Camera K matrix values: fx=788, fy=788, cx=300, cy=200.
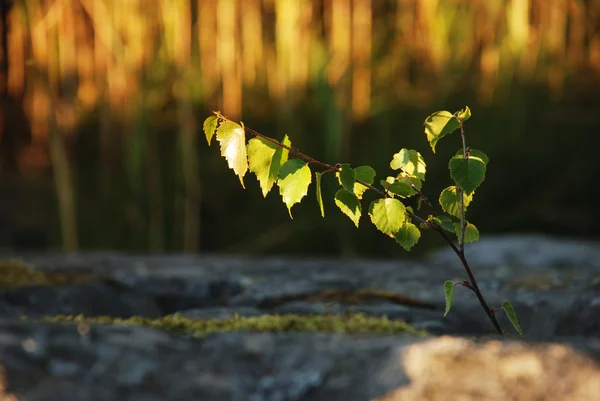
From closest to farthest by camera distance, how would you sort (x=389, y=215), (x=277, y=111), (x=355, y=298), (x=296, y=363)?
(x=296, y=363), (x=389, y=215), (x=355, y=298), (x=277, y=111)

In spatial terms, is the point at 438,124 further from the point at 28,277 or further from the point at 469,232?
the point at 28,277

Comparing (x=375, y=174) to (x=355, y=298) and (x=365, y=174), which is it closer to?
(x=365, y=174)

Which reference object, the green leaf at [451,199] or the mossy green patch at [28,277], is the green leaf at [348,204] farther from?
the mossy green patch at [28,277]

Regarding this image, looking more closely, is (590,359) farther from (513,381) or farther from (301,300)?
(301,300)

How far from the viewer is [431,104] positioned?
2697 mm

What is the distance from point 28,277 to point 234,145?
43cm

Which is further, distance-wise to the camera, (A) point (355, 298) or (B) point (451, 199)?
(A) point (355, 298)

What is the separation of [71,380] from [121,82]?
2.18 m

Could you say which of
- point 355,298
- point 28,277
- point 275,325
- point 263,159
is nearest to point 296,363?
point 275,325

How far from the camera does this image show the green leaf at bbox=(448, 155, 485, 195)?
23.9 inches

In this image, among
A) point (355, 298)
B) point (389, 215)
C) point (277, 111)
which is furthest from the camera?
point (277, 111)

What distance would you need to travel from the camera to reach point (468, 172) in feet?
2.01

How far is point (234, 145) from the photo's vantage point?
622 millimetres

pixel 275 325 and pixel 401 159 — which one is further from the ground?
pixel 401 159
